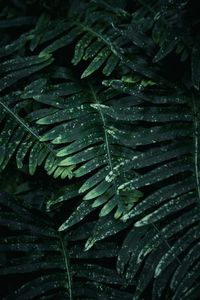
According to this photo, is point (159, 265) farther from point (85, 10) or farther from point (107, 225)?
point (85, 10)

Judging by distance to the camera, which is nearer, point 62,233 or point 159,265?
point 159,265

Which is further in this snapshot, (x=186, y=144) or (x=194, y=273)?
(x=186, y=144)

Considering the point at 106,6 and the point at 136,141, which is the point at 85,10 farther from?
the point at 136,141

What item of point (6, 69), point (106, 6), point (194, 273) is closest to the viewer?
point (194, 273)

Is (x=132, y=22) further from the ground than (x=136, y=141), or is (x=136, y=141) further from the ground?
(x=132, y=22)

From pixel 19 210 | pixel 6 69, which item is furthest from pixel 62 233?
pixel 6 69

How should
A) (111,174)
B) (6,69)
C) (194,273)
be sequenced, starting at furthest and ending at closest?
(6,69) → (111,174) → (194,273)

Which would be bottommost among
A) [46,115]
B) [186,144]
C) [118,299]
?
[118,299]

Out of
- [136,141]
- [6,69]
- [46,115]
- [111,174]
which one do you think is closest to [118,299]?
Result: [111,174]

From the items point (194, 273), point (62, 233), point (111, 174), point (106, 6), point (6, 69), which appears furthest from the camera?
point (106, 6)
